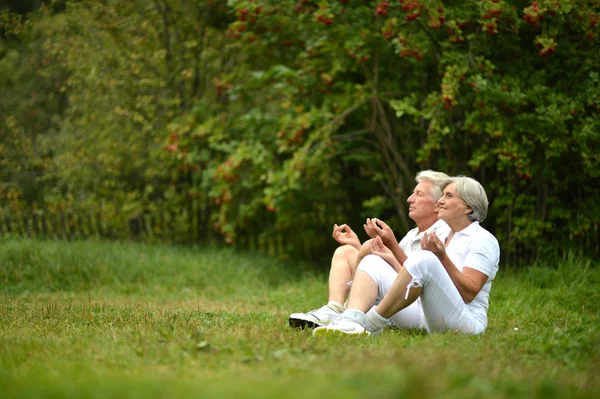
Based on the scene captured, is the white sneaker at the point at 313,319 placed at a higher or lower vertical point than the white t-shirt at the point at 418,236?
lower

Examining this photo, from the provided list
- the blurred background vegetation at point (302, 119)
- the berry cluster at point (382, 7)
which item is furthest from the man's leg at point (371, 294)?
the berry cluster at point (382, 7)

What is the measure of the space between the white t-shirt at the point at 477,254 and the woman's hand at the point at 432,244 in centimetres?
29

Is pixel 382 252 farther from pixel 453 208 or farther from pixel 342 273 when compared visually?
pixel 453 208

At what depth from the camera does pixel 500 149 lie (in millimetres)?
7922

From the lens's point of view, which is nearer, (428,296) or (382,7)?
(428,296)

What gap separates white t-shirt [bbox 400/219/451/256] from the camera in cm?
532

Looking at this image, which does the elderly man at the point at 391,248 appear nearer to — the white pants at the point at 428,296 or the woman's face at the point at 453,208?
the white pants at the point at 428,296

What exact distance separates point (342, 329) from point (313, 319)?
37cm

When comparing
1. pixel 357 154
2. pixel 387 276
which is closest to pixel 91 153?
pixel 357 154

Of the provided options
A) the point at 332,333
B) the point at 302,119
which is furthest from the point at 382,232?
the point at 302,119

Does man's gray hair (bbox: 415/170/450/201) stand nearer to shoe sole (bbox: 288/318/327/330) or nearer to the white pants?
the white pants

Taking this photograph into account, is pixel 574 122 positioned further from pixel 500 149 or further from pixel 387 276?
pixel 387 276

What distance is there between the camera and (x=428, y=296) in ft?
15.5

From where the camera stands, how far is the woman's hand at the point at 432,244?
4621 mm
